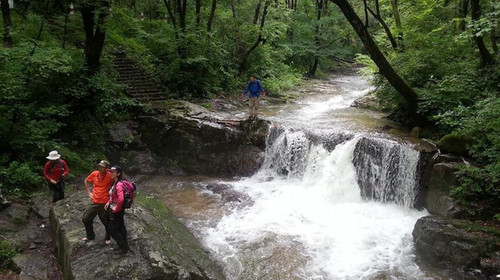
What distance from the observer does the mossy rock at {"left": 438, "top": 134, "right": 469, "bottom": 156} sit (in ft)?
33.0

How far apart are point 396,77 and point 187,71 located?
9.40 m

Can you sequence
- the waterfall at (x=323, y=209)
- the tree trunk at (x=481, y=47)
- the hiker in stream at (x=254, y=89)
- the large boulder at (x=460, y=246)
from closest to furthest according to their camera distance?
the large boulder at (x=460, y=246) < the waterfall at (x=323, y=209) < the tree trunk at (x=481, y=47) < the hiker in stream at (x=254, y=89)

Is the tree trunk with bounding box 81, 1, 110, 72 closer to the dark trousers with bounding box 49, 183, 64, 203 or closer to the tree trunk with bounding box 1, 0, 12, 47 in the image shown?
the tree trunk with bounding box 1, 0, 12, 47

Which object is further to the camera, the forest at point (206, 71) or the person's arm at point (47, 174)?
the forest at point (206, 71)

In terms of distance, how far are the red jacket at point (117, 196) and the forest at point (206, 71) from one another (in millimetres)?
4568

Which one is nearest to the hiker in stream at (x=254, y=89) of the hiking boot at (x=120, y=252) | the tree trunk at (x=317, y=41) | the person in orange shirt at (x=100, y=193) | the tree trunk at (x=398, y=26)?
the tree trunk at (x=398, y=26)

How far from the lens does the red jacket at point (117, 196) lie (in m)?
5.64

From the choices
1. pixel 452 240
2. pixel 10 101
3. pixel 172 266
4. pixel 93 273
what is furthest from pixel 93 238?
pixel 452 240

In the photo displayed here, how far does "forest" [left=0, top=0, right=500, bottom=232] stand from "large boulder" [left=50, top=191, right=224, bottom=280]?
101 inches

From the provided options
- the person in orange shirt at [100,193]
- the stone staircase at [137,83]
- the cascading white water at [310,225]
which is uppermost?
the stone staircase at [137,83]

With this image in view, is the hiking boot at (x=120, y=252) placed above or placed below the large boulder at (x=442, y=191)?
below

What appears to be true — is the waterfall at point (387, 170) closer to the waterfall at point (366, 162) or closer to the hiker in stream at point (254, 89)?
the waterfall at point (366, 162)

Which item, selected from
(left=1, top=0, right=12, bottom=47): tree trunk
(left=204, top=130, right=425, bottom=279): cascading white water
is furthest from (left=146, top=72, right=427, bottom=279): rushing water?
(left=1, top=0, right=12, bottom=47): tree trunk

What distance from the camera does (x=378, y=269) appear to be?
7.97 metres
